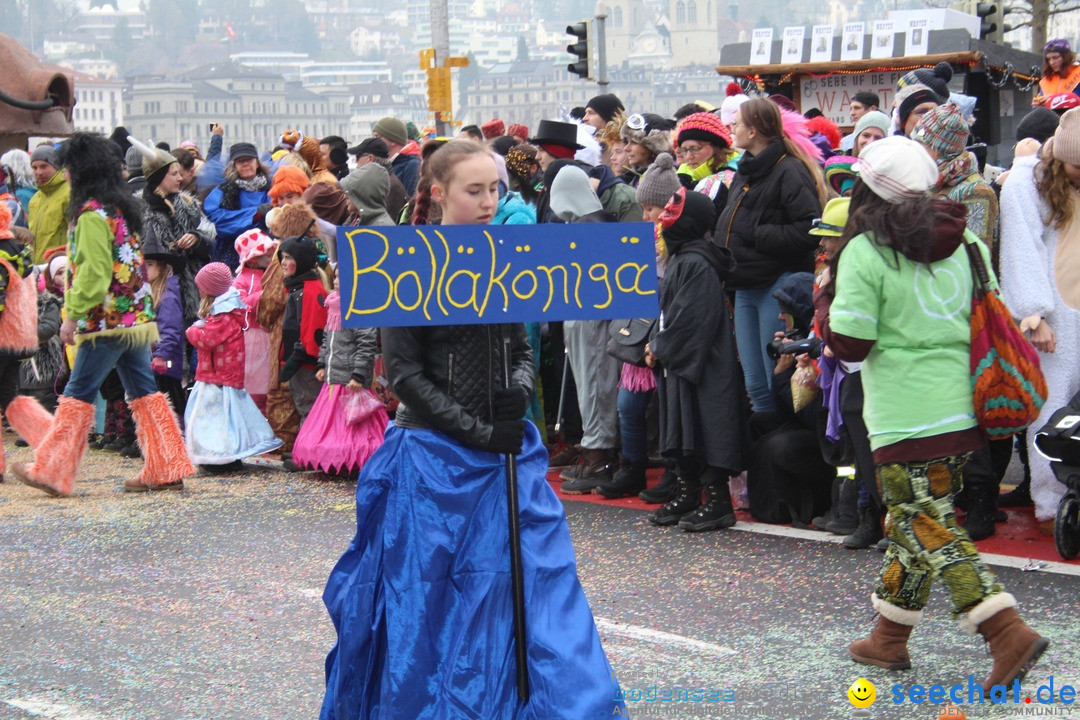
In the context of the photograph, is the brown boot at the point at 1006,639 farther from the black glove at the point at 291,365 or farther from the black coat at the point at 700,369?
the black glove at the point at 291,365

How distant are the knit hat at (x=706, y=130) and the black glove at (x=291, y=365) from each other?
2950 millimetres

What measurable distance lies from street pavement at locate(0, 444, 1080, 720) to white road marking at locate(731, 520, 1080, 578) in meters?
0.04

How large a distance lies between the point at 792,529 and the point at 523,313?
3.66m

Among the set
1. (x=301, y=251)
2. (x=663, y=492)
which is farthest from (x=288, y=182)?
(x=663, y=492)

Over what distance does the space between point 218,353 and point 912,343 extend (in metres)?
5.99

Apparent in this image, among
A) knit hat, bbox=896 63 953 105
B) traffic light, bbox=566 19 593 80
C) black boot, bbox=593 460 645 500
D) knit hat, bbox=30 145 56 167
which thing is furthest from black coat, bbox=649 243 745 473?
traffic light, bbox=566 19 593 80

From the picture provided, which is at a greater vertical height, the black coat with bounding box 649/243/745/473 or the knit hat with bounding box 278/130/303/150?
the knit hat with bounding box 278/130/303/150

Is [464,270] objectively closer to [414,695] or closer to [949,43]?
[414,695]

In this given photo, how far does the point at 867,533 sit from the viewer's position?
704cm

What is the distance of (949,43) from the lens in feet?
60.0

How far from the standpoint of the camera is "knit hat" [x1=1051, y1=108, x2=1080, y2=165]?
21.6 feet

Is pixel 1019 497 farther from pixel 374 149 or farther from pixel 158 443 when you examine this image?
pixel 374 149

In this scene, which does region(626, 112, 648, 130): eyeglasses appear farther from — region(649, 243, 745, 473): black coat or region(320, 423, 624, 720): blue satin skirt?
region(320, 423, 624, 720): blue satin skirt

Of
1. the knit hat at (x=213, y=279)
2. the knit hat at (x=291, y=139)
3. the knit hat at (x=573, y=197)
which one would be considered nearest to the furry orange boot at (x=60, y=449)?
the knit hat at (x=213, y=279)
